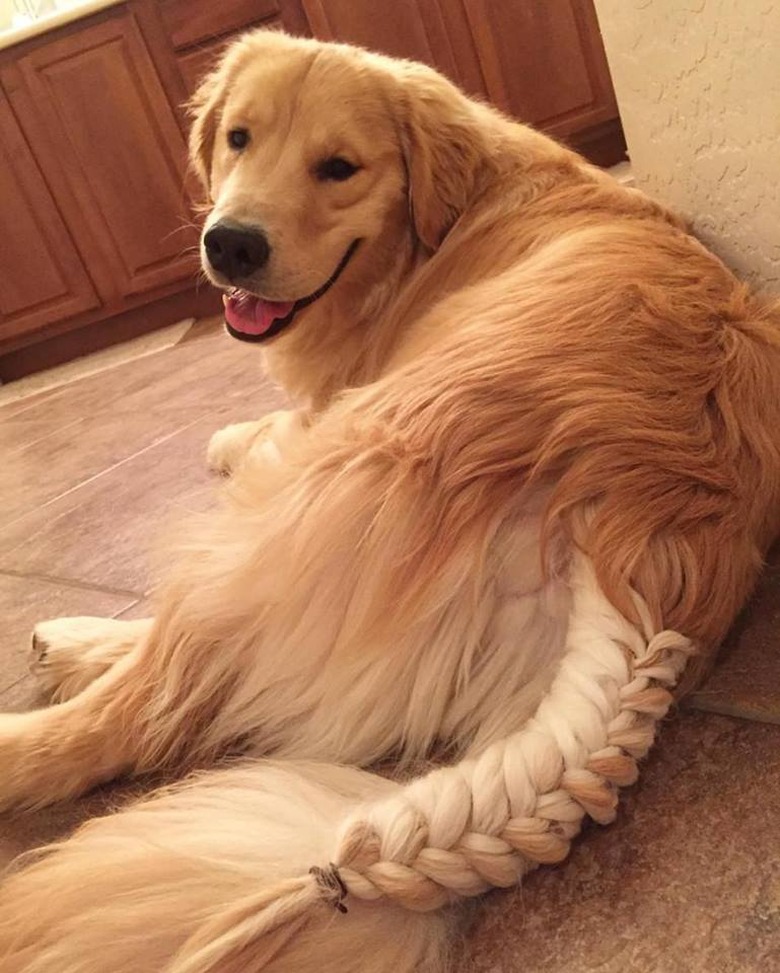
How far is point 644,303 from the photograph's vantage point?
3.49 feet

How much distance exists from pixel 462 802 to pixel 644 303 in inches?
23.7

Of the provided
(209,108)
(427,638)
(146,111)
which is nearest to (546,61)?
(146,111)

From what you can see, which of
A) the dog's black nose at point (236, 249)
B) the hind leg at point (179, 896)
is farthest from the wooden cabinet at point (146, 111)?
the hind leg at point (179, 896)

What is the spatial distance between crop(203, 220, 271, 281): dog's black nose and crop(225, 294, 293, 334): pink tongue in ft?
0.27

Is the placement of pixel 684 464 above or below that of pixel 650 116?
below

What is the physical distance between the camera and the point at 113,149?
165 inches

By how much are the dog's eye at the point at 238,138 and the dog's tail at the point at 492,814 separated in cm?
120

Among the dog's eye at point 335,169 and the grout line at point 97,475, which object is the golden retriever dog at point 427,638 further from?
the grout line at point 97,475

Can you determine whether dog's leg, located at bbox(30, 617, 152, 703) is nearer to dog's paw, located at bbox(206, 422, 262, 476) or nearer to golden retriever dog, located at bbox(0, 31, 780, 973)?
golden retriever dog, located at bbox(0, 31, 780, 973)

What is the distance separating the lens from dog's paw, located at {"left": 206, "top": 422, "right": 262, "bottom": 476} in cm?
196

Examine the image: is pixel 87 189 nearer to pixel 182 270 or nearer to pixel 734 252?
pixel 182 270

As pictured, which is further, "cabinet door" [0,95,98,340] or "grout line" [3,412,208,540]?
"cabinet door" [0,95,98,340]

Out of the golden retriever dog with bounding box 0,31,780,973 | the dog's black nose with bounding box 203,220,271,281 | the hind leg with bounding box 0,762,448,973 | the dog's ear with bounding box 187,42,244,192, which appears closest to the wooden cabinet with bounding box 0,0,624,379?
the dog's ear with bounding box 187,42,244,192

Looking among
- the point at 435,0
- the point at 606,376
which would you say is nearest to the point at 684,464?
the point at 606,376
